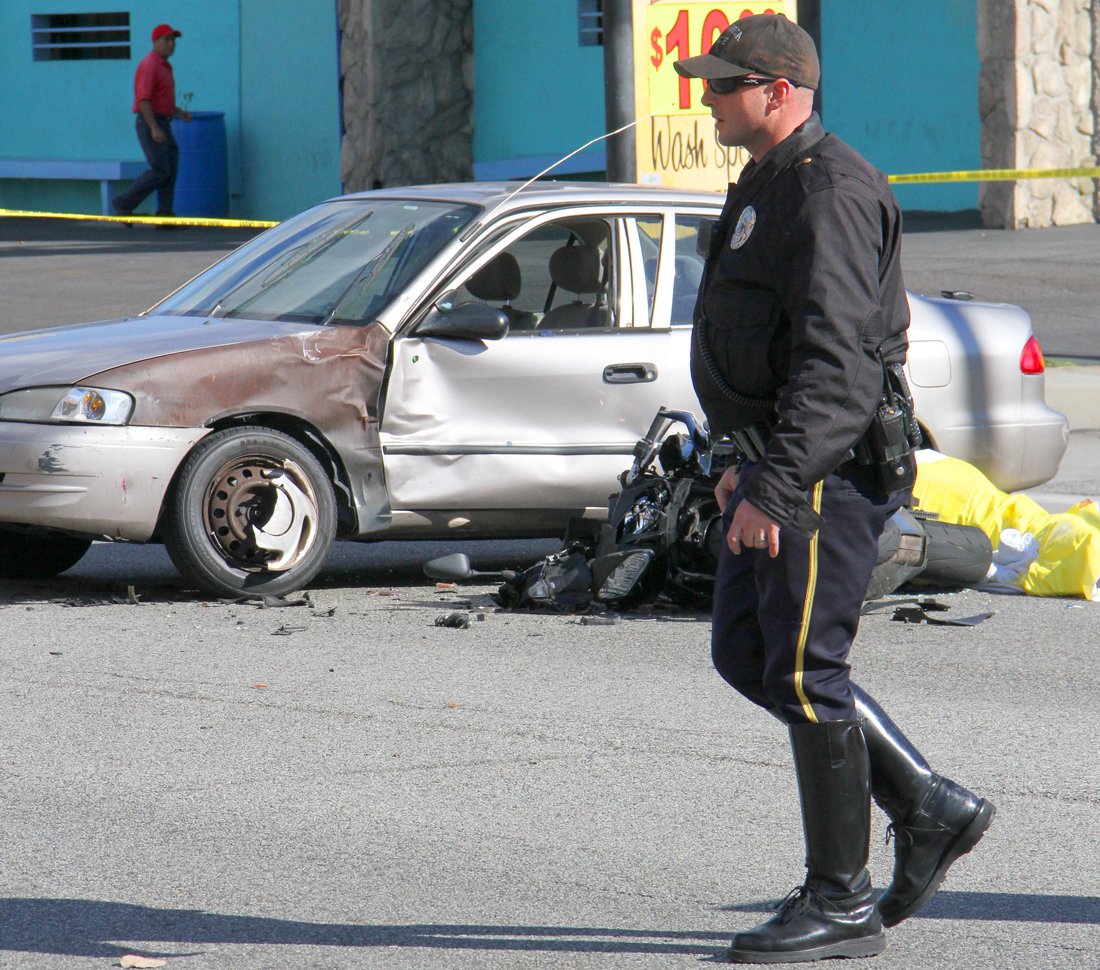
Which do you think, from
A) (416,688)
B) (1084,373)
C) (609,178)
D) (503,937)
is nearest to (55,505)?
(416,688)

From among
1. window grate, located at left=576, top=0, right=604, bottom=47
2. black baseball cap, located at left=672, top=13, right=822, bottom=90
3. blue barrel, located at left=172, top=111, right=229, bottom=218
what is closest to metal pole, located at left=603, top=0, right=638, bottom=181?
black baseball cap, located at left=672, top=13, right=822, bottom=90

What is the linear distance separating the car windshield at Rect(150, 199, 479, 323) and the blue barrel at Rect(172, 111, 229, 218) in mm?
18397

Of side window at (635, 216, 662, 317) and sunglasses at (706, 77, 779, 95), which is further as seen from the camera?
side window at (635, 216, 662, 317)

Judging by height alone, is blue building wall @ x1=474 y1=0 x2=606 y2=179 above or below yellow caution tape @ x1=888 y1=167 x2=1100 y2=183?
above

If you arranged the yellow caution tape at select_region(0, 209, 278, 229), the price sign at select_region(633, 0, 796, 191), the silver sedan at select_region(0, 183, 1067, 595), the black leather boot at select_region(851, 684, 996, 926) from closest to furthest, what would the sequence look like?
1. the black leather boot at select_region(851, 684, 996, 926)
2. the silver sedan at select_region(0, 183, 1067, 595)
3. the price sign at select_region(633, 0, 796, 191)
4. the yellow caution tape at select_region(0, 209, 278, 229)

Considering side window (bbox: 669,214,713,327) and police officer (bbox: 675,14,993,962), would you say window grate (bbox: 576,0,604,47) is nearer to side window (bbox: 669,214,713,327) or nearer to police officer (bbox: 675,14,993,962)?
side window (bbox: 669,214,713,327)

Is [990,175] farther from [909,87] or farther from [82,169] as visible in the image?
[82,169]

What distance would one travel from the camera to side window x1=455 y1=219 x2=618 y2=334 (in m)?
7.84

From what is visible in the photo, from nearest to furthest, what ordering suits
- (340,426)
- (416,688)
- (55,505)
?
(416,688) → (55,505) → (340,426)

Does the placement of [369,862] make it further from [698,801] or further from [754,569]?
[754,569]

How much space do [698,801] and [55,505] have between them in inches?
123

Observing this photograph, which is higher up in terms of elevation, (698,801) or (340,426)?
(340,426)

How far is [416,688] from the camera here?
6.07m

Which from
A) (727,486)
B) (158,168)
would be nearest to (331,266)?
(727,486)
